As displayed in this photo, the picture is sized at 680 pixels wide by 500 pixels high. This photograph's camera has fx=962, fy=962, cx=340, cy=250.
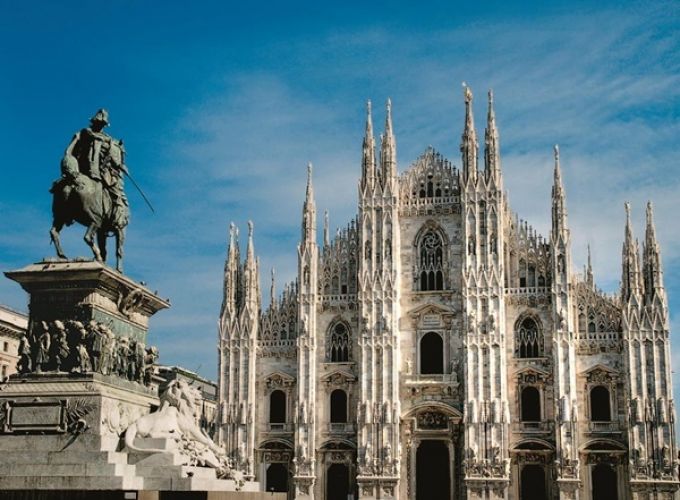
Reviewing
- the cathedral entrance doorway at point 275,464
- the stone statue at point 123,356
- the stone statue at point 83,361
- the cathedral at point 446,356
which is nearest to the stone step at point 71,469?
the stone statue at point 83,361

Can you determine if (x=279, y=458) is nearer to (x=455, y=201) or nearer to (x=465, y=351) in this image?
(x=465, y=351)

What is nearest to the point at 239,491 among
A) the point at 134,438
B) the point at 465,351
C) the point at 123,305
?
the point at 134,438

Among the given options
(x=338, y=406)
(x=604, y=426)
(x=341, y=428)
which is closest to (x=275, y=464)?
(x=341, y=428)

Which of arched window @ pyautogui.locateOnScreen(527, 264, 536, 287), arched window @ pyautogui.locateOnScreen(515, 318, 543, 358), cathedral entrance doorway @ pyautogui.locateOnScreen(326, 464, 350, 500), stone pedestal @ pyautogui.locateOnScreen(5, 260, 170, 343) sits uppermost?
arched window @ pyautogui.locateOnScreen(527, 264, 536, 287)

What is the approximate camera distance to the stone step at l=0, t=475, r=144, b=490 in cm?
1191

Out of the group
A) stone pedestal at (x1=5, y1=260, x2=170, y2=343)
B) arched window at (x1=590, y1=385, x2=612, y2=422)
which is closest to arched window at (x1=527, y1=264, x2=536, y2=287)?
arched window at (x1=590, y1=385, x2=612, y2=422)

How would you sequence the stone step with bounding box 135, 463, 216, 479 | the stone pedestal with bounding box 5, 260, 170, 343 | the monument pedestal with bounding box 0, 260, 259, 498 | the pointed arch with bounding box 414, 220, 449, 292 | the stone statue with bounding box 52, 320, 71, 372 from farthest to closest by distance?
the pointed arch with bounding box 414, 220, 449, 292, the stone pedestal with bounding box 5, 260, 170, 343, the stone statue with bounding box 52, 320, 71, 372, the stone step with bounding box 135, 463, 216, 479, the monument pedestal with bounding box 0, 260, 259, 498

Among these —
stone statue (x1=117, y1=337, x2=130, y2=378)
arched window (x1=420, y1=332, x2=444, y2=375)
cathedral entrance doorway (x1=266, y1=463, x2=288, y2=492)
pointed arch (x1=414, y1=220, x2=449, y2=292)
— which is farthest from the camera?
cathedral entrance doorway (x1=266, y1=463, x2=288, y2=492)

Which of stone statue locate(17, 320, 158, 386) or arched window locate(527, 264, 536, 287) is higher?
arched window locate(527, 264, 536, 287)

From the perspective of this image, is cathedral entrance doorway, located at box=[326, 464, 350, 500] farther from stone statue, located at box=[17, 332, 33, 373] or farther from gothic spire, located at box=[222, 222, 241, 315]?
stone statue, located at box=[17, 332, 33, 373]

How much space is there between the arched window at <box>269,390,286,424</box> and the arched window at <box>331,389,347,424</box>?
265 centimetres

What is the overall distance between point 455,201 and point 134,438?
37.7 m

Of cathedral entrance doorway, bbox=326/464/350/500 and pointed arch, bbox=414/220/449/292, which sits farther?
pointed arch, bbox=414/220/449/292

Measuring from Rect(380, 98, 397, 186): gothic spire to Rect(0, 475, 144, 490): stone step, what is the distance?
3872 centimetres
